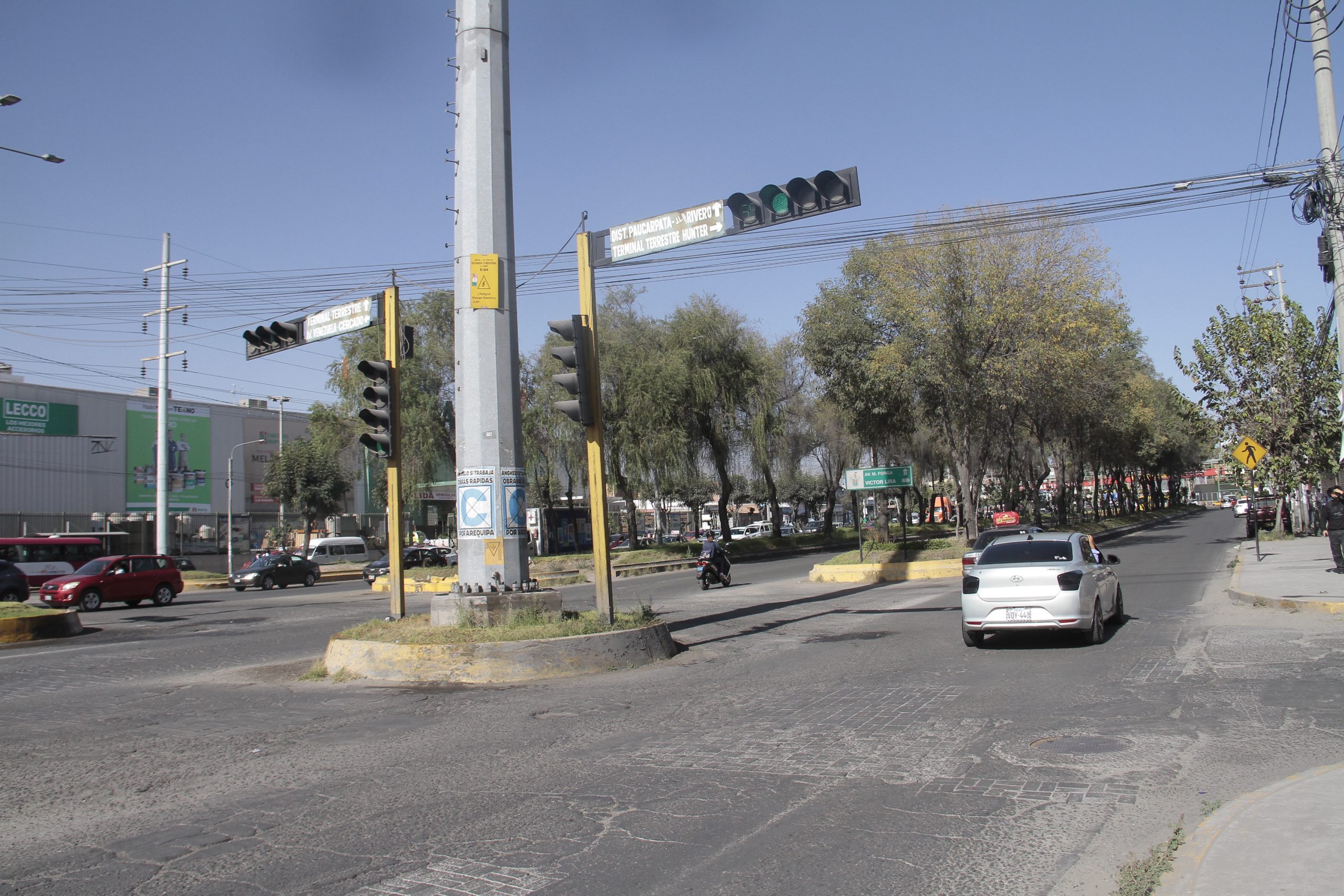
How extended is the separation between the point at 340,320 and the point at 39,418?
49.4m

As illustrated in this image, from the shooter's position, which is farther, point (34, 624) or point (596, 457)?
point (34, 624)

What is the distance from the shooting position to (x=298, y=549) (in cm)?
6378

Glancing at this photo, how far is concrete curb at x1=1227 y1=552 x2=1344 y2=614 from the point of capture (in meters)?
14.1

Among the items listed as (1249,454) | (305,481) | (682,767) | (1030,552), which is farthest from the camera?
(305,481)

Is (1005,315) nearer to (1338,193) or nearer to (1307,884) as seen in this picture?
(1338,193)

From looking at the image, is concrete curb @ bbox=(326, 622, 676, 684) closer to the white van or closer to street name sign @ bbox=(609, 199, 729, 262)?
street name sign @ bbox=(609, 199, 729, 262)

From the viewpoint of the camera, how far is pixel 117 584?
29.5 meters

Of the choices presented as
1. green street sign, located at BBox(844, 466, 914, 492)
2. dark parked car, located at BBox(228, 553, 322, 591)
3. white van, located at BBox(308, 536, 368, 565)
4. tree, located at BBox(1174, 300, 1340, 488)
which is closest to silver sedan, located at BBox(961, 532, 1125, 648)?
green street sign, located at BBox(844, 466, 914, 492)

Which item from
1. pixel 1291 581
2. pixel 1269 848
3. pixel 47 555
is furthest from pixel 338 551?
pixel 1269 848

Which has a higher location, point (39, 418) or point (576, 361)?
point (39, 418)

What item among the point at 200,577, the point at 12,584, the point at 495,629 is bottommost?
the point at 200,577

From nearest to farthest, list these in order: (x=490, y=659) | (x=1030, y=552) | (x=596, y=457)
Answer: (x=490, y=659) < (x=1030, y=552) < (x=596, y=457)

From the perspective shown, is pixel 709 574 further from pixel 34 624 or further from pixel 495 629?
pixel 495 629

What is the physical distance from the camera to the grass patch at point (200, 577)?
42.9m
